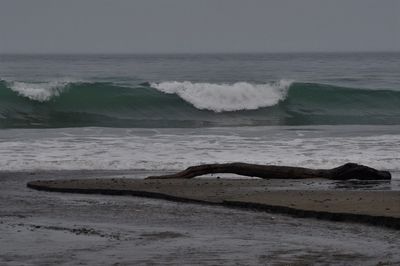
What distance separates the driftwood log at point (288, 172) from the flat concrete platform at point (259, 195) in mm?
547

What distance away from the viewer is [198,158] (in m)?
19.4

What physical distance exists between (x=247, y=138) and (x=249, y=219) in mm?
13055

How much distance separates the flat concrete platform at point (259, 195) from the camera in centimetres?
1045

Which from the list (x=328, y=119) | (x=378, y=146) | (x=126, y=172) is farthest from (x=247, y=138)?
(x=328, y=119)

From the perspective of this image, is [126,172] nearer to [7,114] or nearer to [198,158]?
[198,158]

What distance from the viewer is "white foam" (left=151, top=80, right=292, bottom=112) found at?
37116 mm

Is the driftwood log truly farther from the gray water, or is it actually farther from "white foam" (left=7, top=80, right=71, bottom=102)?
"white foam" (left=7, top=80, right=71, bottom=102)

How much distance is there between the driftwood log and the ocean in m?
1.77

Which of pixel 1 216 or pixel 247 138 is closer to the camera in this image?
pixel 1 216

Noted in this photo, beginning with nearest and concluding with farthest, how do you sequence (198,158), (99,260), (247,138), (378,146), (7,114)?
1. (99,260)
2. (198,158)
3. (378,146)
4. (247,138)
5. (7,114)

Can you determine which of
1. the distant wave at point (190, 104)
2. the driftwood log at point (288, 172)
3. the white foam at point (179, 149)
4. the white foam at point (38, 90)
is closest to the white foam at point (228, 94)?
the distant wave at point (190, 104)

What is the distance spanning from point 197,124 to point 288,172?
55.0ft

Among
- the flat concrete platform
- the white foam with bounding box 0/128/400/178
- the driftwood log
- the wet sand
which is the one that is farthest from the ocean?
the wet sand

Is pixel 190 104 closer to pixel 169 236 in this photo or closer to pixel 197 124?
pixel 197 124
